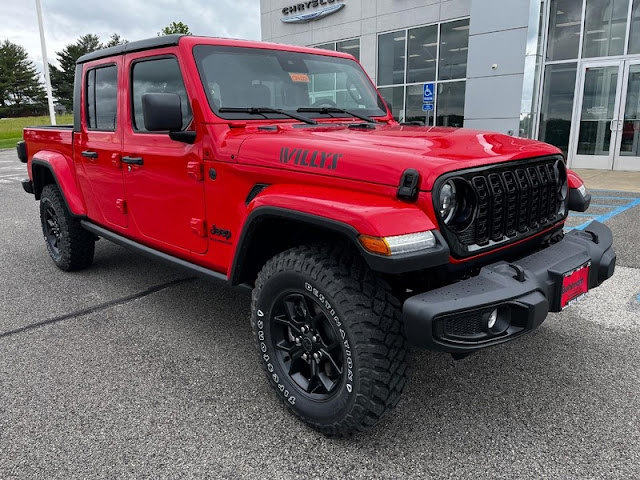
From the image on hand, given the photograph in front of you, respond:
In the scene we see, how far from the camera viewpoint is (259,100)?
10.0ft

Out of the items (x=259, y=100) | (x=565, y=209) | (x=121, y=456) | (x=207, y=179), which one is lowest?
(x=121, y=456)

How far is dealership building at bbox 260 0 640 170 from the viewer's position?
12.0 m

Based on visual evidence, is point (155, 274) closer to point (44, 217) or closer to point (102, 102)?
point (44, 217)

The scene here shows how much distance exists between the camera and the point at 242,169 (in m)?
2.61

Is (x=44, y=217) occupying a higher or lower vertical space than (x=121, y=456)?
higher

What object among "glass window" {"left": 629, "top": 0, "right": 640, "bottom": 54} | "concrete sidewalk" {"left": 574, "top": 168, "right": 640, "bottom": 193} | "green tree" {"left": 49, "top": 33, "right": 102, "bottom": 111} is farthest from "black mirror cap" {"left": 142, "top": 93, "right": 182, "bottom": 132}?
"green tree" {"left": 49, "top": 33, "right": 102, "bottom": 111}

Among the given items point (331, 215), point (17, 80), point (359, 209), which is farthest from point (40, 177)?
point (17, 80)

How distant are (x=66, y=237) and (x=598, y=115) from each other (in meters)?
12.4

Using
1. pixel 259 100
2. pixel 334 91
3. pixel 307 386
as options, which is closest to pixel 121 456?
pixel 307 386

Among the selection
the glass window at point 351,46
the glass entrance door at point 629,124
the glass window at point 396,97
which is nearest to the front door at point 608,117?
the glass entrance door at point 629,124

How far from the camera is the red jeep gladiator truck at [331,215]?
2018 millimetres

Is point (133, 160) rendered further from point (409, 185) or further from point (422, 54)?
point (422, 54)

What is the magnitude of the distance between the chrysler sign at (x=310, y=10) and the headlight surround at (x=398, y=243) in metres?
17.1

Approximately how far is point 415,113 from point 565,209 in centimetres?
1383
